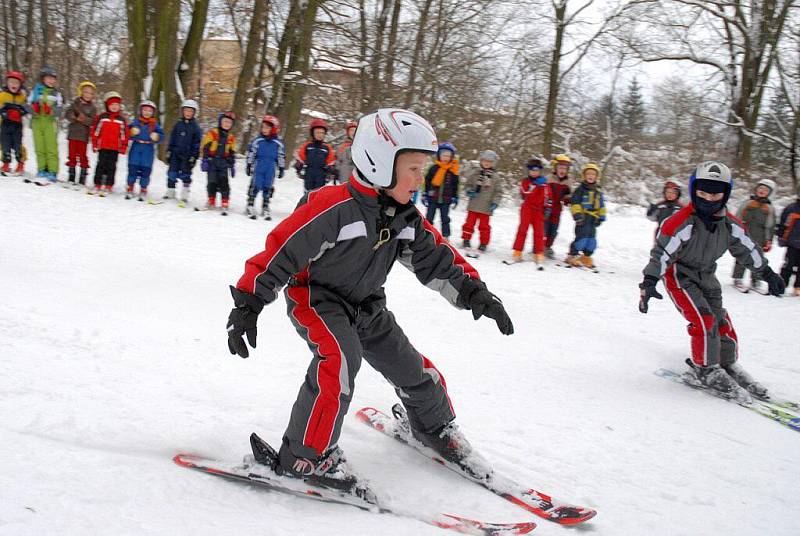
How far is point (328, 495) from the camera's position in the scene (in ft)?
9.67

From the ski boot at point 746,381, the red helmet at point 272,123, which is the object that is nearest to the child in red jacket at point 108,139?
the red helmet at point 272,123

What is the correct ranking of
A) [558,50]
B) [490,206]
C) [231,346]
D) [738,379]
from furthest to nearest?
1. [558,50]
2. [490,206]
3. [738,379]
4. [231,346]

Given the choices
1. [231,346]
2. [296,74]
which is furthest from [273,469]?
[296,74]

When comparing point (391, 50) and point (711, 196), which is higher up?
point (391, 50)

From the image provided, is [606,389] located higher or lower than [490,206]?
lower

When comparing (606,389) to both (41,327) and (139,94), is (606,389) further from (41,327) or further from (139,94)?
(139,94)

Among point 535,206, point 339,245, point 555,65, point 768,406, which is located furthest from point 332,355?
point 555,65

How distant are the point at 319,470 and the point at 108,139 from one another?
10.0 m

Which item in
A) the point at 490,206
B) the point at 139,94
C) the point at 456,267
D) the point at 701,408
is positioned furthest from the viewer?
the point at 139,94

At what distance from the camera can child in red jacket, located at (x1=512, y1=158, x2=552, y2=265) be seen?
1108cm

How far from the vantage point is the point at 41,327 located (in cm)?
472

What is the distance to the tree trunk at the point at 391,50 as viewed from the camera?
56.2 feet

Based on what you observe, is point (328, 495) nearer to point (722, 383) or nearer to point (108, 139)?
point (722, 383)

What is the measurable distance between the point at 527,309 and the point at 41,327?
5.66 meters
